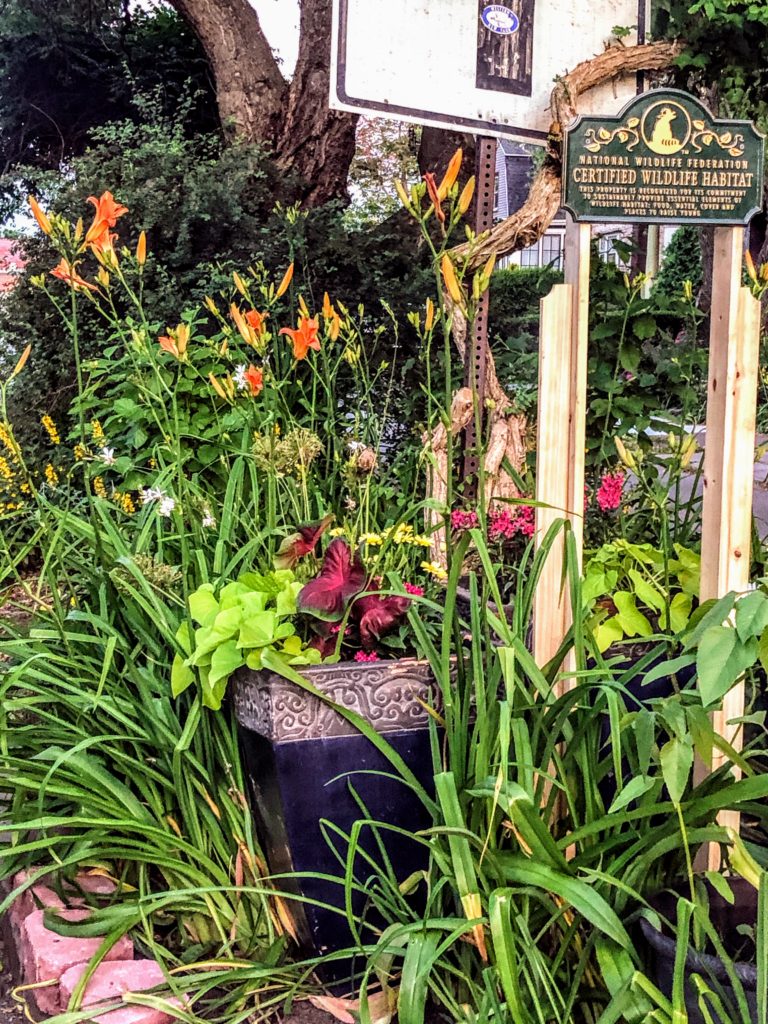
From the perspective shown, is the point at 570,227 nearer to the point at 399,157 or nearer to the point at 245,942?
the point at 245,942

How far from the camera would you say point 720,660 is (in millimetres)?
1349

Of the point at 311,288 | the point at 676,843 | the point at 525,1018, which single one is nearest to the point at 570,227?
the point at 676,843

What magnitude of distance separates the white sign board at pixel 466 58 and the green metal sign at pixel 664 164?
1.06m

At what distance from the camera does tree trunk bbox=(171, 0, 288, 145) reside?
629 cm

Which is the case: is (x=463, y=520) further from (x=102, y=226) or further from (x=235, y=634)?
(x=102, y=226)

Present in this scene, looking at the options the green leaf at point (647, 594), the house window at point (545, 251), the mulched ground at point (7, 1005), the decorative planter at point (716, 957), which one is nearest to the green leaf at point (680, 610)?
the green leaf at point (647, 594)

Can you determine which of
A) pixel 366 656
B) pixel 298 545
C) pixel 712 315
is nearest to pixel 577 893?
pixel 366 656

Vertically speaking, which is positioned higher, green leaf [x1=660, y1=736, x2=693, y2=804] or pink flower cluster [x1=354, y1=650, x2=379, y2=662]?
green leaf [x1=660, y1=736, x2=693, y2=804]

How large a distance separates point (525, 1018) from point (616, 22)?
2.81 meters

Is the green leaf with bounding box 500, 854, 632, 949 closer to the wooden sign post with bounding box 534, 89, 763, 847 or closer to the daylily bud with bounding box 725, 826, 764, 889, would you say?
the daylily bud with bounding box 725, 826, 764, 889

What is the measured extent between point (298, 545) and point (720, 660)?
1.06m

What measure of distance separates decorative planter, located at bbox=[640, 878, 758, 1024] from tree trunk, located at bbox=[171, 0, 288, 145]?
5414 millimetres

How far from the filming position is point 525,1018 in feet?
4.91

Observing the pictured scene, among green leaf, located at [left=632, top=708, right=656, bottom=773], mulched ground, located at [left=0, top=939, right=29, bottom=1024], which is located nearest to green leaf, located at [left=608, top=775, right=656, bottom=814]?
green leaf, located at [left=632, top=708, right=656, bottom=773]
